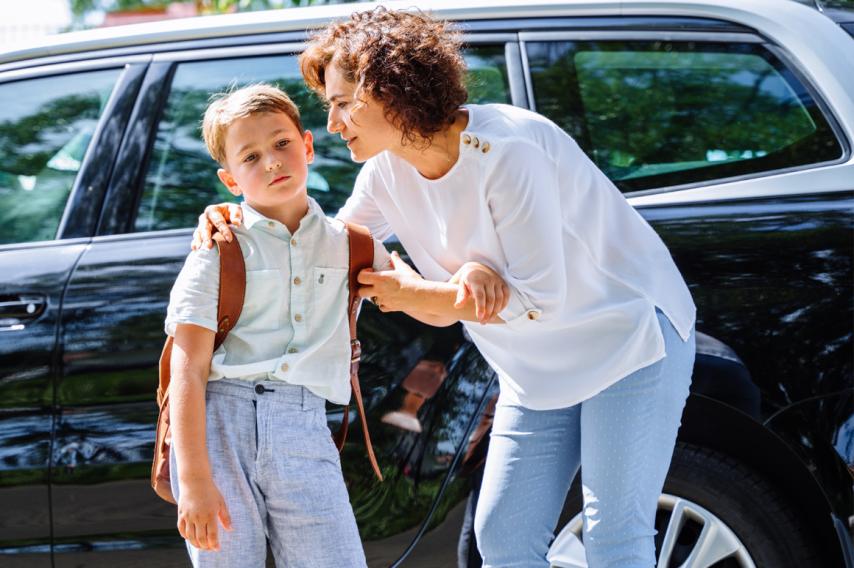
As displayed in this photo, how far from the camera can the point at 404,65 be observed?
2031 millimetres

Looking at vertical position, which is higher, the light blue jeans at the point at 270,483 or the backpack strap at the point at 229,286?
the backpack strap at the point at 229,286

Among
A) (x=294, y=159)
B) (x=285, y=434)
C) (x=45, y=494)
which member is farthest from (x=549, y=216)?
(x=45, y=494)

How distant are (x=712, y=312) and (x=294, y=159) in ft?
3.26

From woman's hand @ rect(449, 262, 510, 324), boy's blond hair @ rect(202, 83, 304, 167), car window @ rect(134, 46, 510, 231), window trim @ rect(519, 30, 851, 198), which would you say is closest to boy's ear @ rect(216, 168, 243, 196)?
boy's blond hair @ rect(202, 83, 304, 167)

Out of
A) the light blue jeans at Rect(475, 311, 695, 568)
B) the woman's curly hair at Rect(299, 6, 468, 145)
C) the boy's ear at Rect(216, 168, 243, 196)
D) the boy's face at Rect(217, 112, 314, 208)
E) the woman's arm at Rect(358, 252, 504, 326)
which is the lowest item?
the light blue jeans at Rect(475, 311, 695, 568)

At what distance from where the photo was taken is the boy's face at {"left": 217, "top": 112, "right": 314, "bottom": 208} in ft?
6.81

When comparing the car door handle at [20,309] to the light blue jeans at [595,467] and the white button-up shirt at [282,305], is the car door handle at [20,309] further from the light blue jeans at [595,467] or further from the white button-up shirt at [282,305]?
the light blue jeans at [595,467]

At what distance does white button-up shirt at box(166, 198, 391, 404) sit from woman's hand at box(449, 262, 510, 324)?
0.26 metres

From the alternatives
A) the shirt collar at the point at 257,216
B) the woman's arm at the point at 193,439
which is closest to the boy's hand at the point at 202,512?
the woman's arm at the point at 193,439

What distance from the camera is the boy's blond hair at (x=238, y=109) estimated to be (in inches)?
82.4

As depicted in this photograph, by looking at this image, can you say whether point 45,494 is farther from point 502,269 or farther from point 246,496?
point 502,269

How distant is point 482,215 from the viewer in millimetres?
2057

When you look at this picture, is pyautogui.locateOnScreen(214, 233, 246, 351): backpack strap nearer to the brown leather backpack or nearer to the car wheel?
the brown leather backpack

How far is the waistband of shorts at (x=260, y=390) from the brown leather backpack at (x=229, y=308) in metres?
0.07
